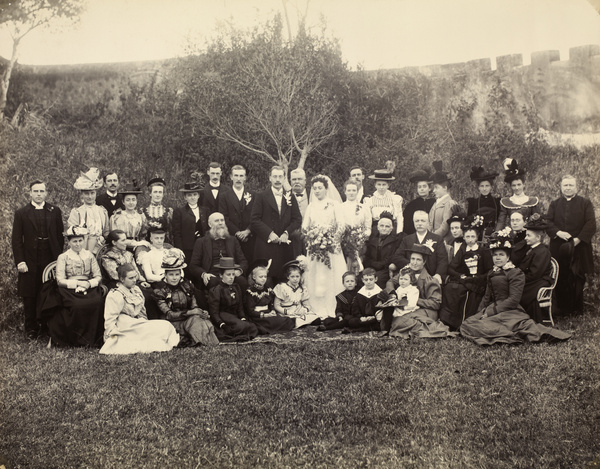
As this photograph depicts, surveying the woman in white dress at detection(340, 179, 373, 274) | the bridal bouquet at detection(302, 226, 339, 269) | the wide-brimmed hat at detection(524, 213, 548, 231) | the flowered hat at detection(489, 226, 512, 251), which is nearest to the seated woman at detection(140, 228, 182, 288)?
the bridal bouquet at detection(302, 226, 339, 269)

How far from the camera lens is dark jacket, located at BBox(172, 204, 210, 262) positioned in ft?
21.4

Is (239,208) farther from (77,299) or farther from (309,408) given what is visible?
(309,408)

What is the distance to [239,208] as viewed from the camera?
6.69 meters

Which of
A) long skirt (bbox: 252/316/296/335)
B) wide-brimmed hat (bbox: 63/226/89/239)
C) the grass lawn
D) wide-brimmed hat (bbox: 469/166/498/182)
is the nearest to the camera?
the grass lawn

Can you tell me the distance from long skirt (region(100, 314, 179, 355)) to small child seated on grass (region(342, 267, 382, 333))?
67.6 inches

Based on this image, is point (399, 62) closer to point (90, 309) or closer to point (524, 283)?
point (524, 283)

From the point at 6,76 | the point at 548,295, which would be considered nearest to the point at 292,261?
the point at 548,295

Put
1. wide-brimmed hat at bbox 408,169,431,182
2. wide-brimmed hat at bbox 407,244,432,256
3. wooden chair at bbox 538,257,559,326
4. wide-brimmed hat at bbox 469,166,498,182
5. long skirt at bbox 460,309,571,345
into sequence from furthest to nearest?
wide-brimmed hat at bbox 408,169,431,182, wide-brimmed hat at bbox 469,166,498,182, wide-brimmed hat at bbox 407,244,432,256, wooden chair at bbox 538,257,559,326, long skirt at bbox 460,309,571,345

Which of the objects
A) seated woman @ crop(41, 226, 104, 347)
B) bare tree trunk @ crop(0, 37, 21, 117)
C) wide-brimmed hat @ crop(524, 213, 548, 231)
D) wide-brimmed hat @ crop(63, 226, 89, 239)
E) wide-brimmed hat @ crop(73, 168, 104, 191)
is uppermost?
bare tree trunk @ crop(0, 37, 21, 117)

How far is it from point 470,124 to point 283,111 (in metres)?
2.60

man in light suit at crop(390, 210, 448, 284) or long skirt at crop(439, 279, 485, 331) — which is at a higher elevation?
man in light suit at crop(390, 210, 448, 284)

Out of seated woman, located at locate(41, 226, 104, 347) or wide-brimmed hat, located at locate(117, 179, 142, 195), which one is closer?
seated woman, located at locate(41, 226, 104, 347)

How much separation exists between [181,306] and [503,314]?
3088 mm

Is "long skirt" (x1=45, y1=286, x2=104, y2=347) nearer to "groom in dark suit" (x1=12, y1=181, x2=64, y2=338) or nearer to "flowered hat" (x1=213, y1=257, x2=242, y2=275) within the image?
"groom in dark suit" (x1=12, y1=181, x2=64, y2=338)
